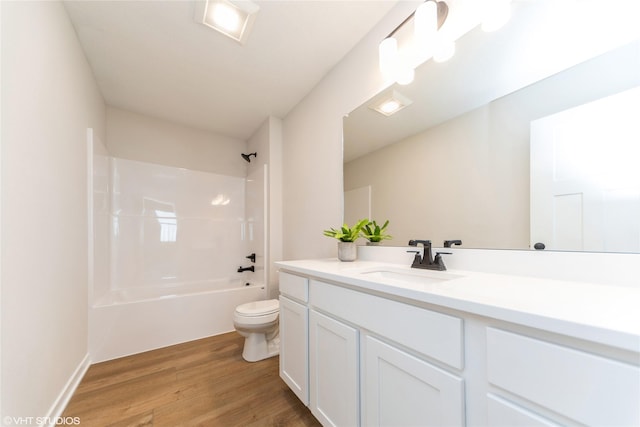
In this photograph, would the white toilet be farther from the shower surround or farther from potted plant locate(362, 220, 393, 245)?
potted plant locate(362, 220, 393, 245)

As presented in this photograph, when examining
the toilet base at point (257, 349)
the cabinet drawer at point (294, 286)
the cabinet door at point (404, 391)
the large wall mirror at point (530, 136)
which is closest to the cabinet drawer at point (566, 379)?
the cabinet door at point (404, 391)

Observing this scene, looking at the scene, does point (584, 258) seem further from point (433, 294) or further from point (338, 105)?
point (338, 105)

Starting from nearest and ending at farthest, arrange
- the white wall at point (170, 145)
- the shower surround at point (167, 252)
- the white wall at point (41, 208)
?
1. the white wall at point (41, 208)
2. the shower surround at point (167, 252)
3. the white wall at point (170, 145)

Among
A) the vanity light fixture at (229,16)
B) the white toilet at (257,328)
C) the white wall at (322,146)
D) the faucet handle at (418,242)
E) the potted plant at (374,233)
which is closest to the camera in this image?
the faucet handle at (418,242)

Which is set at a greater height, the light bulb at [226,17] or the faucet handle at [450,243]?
the light bulb at [226,17]

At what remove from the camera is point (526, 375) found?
49 centimetres

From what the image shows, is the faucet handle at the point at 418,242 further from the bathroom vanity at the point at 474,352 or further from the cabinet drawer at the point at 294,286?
the cabinet drawer at the point at 294,286

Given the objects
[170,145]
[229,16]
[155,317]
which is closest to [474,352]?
[229,16]

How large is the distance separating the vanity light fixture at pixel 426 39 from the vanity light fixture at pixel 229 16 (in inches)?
33.7

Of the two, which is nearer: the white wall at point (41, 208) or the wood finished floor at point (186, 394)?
the white wall at point (41, 208)

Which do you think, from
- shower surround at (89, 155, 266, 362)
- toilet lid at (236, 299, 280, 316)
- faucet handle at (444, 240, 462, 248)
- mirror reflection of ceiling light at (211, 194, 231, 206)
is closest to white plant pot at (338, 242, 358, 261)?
faucet handle at (444, 240, 462, 248)

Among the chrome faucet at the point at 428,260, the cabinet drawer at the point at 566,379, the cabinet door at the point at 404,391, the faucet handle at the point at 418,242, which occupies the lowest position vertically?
the cabinet door at the point at 404,391

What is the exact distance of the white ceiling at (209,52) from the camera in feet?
4.70

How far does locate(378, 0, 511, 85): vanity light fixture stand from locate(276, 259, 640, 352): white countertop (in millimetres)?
1089
